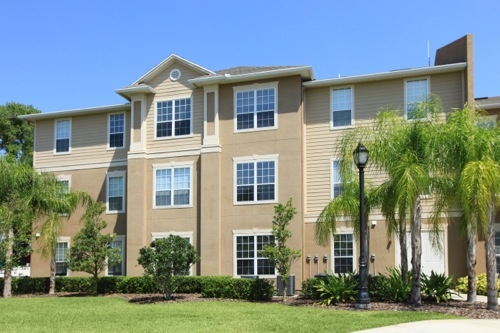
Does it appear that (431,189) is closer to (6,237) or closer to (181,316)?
(181,316)

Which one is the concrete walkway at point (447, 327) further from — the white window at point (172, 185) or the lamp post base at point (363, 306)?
the white window at point (172, 185)

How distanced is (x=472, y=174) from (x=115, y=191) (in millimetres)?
18611

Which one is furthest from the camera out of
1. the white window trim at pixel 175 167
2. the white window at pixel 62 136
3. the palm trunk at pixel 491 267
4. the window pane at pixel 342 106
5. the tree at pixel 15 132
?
the tree at pixel 15 132

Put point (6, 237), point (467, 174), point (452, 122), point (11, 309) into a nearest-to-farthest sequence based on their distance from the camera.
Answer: point (467, 174), point (452, 122), point (11, 309), point (6, 237)

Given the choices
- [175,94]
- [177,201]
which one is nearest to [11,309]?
[177,201]

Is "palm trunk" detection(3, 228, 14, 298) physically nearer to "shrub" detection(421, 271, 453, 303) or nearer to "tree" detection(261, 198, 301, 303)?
"tree" detection(261, 198, 301, 303)

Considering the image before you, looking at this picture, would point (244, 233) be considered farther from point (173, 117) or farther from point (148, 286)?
point (173, 117)

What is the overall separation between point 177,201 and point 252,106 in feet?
17.9

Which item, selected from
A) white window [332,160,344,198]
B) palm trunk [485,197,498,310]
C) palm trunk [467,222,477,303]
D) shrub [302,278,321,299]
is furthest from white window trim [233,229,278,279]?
palm trunk [485,197,498,310]

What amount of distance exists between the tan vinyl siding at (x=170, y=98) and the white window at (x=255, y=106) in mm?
1809

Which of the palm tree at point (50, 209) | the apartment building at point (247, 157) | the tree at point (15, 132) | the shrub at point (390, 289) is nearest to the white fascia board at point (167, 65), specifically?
the apartment building at point (247, 157)

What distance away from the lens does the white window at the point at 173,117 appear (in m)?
28.6

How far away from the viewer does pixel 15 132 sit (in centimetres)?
4753

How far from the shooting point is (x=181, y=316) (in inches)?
661
